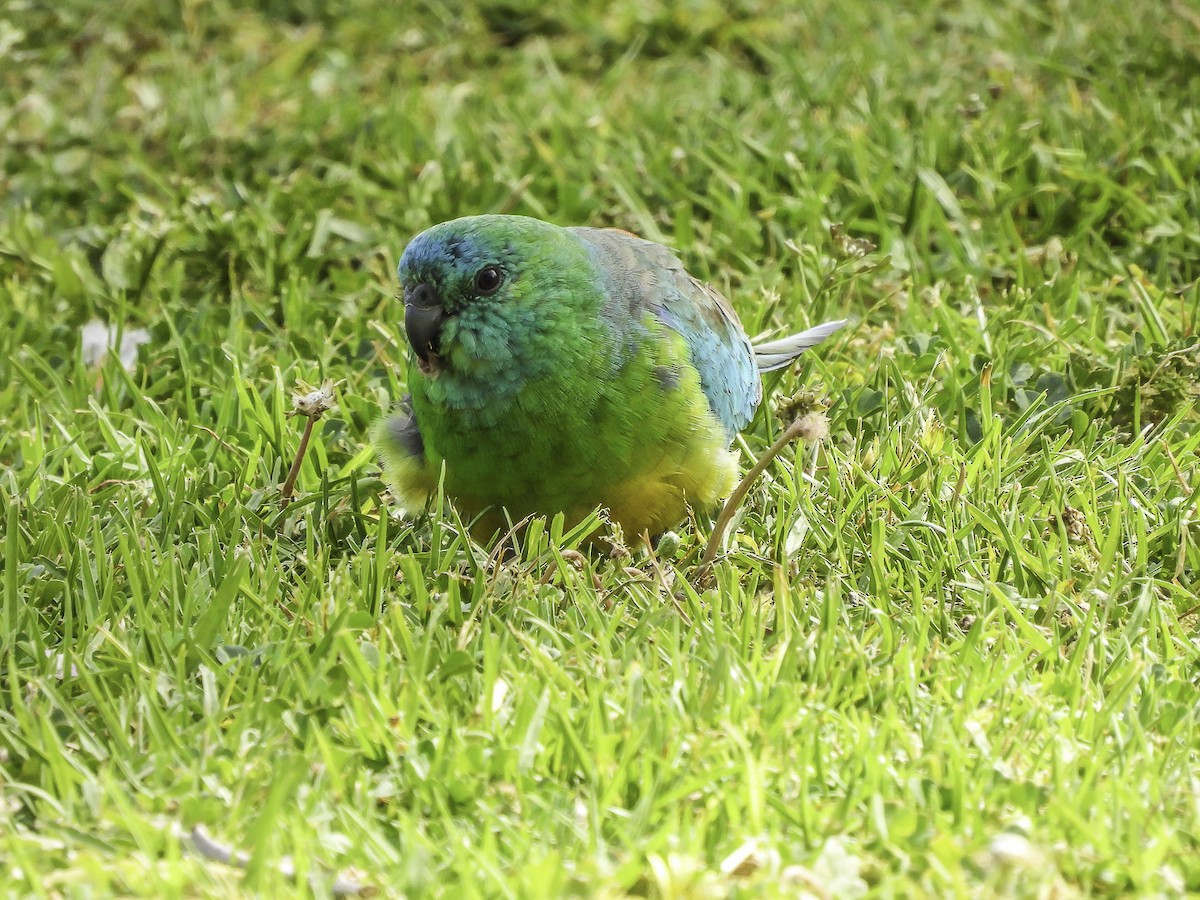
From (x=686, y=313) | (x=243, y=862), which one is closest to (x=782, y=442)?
A: (x=686, y=313)

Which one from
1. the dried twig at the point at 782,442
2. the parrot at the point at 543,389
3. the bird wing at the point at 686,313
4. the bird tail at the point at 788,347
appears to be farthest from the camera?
the bird tail at the point at 788,347

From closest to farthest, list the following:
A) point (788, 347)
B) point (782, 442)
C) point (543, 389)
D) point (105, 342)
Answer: point (782, 442) < point (543, 389) < point (788, 347) < point (105, 342)

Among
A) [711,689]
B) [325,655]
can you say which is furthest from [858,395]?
[325,655]

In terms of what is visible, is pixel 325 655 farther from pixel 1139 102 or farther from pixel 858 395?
pixel 1139 102

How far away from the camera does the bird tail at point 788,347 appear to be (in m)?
3.73

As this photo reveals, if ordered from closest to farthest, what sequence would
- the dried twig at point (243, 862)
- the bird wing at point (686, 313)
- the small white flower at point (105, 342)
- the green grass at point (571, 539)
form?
the dried twig at point (243, 862) < the green grass at point (571, 539) < the bird wing at point (686, 313) < the small white flower at point (105, 342)

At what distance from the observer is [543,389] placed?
2.94 m

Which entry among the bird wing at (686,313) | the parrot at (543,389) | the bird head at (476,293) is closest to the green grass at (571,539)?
the parrot at (543,389)

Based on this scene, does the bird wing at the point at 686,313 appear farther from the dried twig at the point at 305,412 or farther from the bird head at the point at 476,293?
the dried twig at the point at 305,412

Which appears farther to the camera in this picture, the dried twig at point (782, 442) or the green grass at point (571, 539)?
the dried twig at point (782, 442)

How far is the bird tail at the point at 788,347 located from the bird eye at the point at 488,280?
94cm

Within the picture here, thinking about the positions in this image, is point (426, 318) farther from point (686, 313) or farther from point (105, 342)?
point (105, 342)

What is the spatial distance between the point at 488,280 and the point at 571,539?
0.58m

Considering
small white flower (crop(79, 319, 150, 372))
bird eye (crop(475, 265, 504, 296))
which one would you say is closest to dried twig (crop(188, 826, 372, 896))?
bird eye (crop(475, 265, 504, 296))
